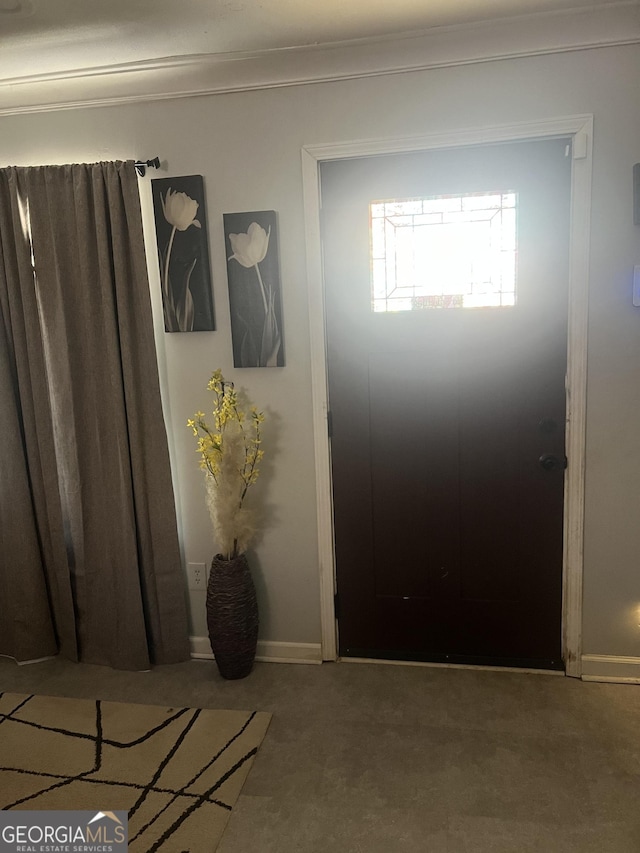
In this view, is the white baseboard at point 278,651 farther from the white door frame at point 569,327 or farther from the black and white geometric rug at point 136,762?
the black and white geometric rug at point 136,762

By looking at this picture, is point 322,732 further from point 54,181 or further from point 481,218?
point 54,181

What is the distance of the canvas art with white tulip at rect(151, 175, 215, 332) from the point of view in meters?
2.47

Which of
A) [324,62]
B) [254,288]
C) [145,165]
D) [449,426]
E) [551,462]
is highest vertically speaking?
[324,62]

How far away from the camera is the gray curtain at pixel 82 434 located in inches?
97.8

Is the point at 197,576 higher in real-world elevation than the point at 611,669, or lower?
higher

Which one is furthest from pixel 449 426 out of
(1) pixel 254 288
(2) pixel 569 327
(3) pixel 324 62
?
(3) pixel 324 62

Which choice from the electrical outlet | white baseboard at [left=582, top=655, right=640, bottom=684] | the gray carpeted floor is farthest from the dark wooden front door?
the electrical outlet

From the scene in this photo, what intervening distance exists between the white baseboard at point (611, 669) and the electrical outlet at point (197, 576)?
163 cm

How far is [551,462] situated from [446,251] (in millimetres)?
914

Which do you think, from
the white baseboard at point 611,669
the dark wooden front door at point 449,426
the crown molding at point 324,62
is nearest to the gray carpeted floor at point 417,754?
the white baseboard at point 611,669

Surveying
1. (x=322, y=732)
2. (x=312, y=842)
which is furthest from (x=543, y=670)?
(x=312, y=842)

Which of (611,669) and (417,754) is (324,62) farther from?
(611,669)

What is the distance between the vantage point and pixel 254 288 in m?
2.47

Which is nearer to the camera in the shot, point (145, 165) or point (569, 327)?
point (569, 327)
